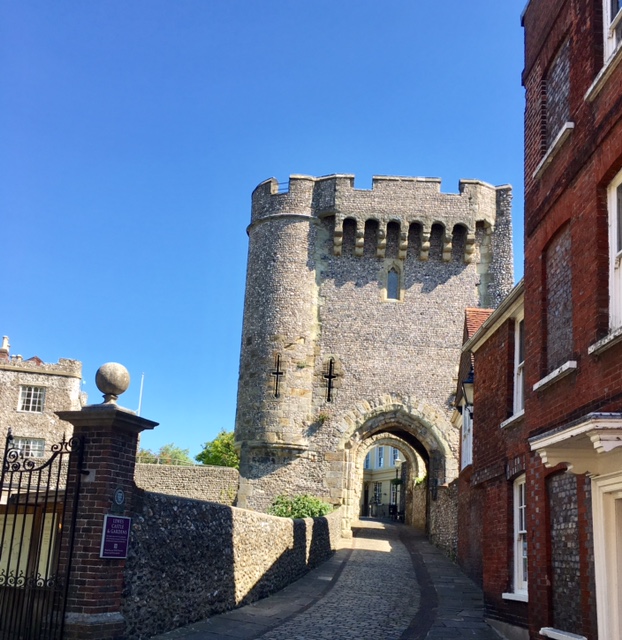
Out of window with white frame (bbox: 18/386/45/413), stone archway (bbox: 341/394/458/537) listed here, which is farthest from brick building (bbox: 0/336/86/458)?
stone archway (bbox: 341/394/458/537)

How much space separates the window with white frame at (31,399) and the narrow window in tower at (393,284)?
17.9 m

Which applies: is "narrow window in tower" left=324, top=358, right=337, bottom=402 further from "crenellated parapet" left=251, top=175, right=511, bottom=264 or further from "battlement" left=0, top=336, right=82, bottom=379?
"battlement" left=0, top=336, right=82, bottom=379

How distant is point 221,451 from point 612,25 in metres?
51.6

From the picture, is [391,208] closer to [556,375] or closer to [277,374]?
[277,374]

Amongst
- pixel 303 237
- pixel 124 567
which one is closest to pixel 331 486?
pixel 303 237

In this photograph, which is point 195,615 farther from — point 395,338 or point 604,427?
point 395,338

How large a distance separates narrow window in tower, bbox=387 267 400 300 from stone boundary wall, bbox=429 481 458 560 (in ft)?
25.9

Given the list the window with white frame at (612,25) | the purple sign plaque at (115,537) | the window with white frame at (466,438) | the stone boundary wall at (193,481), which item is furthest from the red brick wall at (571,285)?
the stone boundary wall at (193,481)

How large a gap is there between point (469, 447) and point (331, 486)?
35.9 ft

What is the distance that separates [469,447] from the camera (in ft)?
60.3

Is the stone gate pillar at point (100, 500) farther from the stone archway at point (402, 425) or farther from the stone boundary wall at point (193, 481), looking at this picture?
the stone boundary wall at point (193, 481)

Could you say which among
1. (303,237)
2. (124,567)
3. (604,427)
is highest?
(303,237)

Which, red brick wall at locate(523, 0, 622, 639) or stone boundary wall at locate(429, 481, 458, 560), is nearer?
red brick wall at locate(523, 0, 622, 639)

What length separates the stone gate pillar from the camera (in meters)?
8.79
